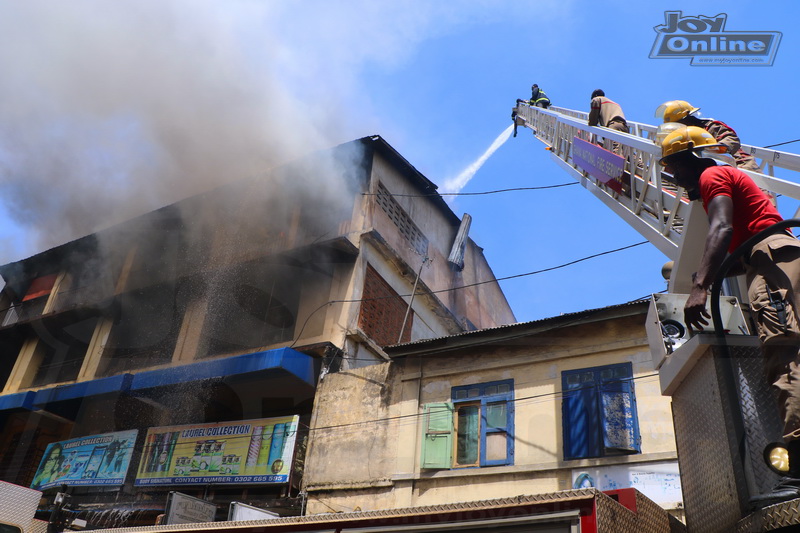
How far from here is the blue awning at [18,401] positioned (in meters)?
17.4

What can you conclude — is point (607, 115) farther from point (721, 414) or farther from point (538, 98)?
point (721, 414)

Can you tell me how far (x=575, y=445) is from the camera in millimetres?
10328

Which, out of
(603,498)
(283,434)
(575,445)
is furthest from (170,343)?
(603,498)

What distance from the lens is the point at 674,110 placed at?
17.1ft

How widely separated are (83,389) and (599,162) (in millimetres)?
14475

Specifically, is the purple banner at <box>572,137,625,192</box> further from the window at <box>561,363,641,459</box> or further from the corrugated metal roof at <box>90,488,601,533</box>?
the corrugated metal roof at <box>90,488,601,533</box>

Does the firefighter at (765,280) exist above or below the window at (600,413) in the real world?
below

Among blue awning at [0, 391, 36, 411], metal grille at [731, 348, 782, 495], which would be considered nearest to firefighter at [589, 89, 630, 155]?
metal grille at [731, 348, 782, 495]

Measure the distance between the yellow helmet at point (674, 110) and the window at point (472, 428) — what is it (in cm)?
707

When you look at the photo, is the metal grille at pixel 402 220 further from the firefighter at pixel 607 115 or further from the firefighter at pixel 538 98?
the firefighter at pixel 607 115

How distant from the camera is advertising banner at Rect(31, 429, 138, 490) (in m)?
14.7

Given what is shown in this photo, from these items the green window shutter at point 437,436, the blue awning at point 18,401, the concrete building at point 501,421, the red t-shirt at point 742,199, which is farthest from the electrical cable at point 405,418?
the red t-shirt at point 742,199

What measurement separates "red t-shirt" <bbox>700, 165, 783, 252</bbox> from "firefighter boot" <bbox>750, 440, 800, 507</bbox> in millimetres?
1090

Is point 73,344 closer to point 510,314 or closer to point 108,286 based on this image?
point 108,286
